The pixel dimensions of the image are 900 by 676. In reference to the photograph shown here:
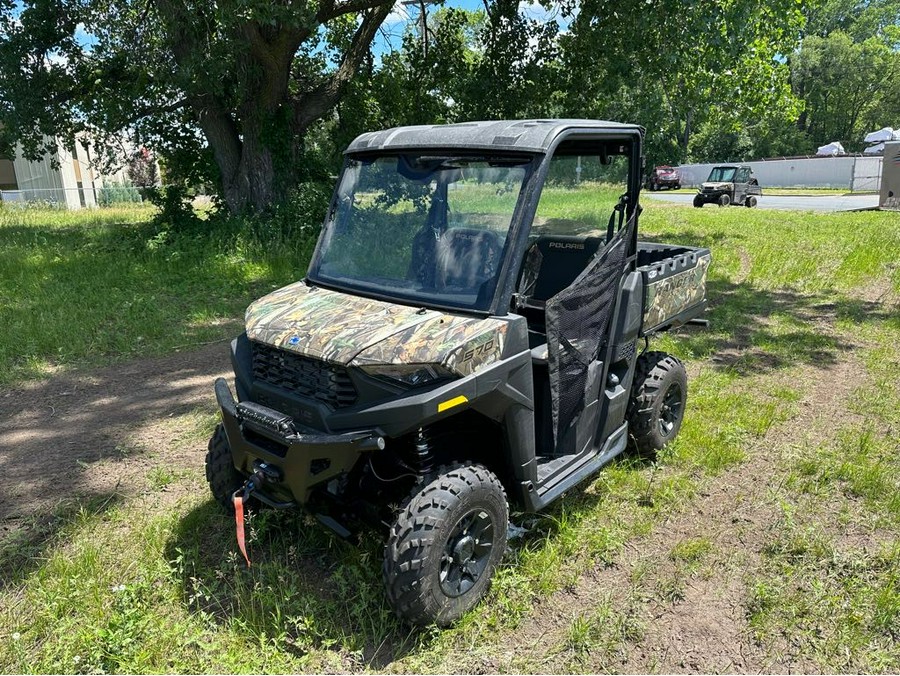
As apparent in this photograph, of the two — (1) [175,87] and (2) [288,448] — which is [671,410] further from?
(1) [175,87]

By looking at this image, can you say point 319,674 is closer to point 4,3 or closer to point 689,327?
point 689,327

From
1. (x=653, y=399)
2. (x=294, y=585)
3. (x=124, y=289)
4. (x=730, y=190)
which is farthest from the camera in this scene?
(x=730, y=190)

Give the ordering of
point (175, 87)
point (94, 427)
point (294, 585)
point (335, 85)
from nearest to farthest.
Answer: point (294, 585) → point (94, 427) → point (175, 87) → point (335, 85)

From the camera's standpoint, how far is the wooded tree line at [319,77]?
1008cm

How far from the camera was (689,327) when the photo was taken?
7938 millimetres

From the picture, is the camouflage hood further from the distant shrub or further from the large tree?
the distant shrub

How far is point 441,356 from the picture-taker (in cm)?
279

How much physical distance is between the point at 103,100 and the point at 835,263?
1295cm

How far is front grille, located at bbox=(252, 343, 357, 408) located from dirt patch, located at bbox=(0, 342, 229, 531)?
1.79m

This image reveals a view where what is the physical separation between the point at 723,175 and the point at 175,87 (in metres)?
20.7

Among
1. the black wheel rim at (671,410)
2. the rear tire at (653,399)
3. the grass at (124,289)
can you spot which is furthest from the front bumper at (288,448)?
the grass at (124,289)

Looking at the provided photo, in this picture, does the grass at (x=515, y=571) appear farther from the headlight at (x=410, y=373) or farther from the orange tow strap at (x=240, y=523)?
the headlight at (x=410, y=373)

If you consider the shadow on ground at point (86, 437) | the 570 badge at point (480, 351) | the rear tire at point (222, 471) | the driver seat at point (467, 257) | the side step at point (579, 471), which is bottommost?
the shadow on ground at point (86, 437)

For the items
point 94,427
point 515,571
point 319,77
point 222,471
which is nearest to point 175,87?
point 319,77
